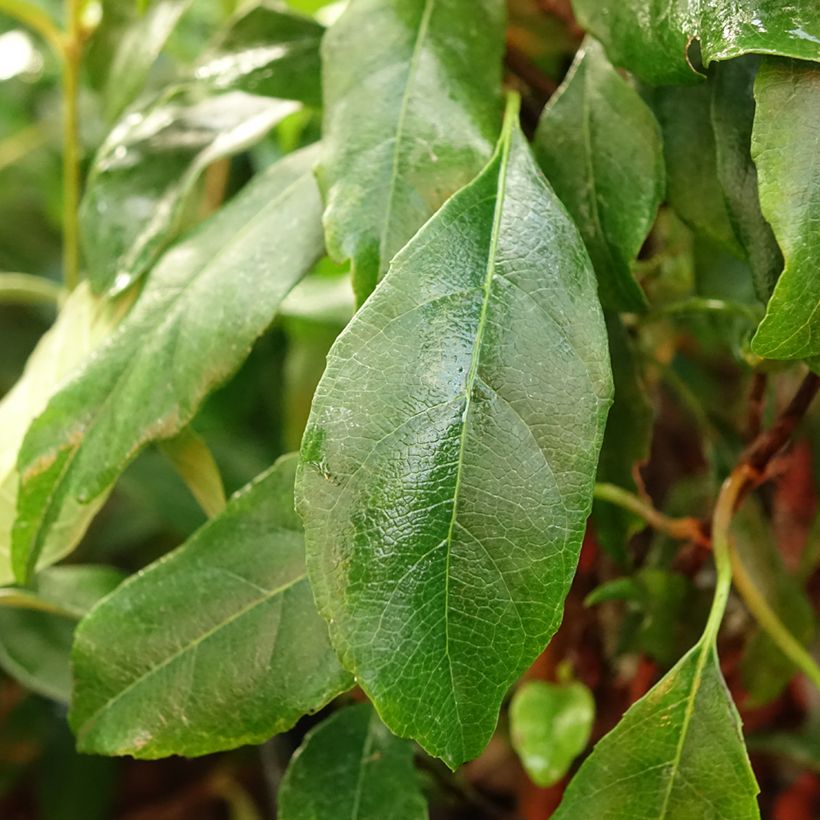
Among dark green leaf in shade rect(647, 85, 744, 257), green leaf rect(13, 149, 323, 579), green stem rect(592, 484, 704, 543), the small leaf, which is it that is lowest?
green stem rect(592, 484, 704, 543)

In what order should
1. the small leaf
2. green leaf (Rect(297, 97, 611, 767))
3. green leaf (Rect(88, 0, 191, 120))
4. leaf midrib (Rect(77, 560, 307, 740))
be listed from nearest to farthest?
green leaf (Rect(297, 97, 611, 767)) < leaf midrib (Rect(77, 560, 307, 740)) < the small leaf < green leaf (Rect(88, 0, 191, 120))

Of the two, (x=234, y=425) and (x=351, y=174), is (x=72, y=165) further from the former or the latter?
(x=351, y=174)

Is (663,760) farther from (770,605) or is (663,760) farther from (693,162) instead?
(693,162)

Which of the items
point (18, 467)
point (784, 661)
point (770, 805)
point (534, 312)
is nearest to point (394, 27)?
point (534, 312)

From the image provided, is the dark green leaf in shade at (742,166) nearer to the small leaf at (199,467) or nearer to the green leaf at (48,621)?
the small leaf at (199,467)

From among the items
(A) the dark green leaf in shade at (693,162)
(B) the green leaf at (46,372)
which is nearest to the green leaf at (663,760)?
(A) the dark green leaf in shade at (693,162)

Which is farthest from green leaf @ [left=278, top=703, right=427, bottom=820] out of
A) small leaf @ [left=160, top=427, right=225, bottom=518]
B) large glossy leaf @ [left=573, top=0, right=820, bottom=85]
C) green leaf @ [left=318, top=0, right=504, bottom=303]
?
large glossy leaf @ [left=573, top=0, right=820, bottom=85]

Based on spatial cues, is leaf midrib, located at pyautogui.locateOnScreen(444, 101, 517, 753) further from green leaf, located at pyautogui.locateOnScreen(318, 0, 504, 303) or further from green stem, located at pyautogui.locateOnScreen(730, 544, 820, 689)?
green stem, located at pyautogui.locateOnScreen(730, 544, 820, 689)
